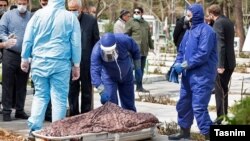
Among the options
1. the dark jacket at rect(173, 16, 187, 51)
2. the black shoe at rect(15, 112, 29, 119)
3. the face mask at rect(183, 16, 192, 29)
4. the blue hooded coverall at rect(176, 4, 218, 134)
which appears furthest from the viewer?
the dark jacket at rect(173, 16, 187, 51)

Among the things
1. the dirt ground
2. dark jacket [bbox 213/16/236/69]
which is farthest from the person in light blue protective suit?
dark jacket [bbox 213/16/236/69]

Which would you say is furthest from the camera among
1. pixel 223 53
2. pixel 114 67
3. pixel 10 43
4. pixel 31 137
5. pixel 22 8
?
pixel 22 8

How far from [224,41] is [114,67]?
6.10 ft

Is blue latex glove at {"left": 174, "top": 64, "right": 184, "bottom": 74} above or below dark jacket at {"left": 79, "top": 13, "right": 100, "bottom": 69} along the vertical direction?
below

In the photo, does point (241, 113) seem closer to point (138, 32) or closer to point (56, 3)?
point (56, 3)

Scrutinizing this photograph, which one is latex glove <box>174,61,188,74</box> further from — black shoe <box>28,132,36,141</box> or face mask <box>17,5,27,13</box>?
face mask <box>17,5,27,13</box>

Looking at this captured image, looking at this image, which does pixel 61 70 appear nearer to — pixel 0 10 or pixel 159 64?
pixel 0 10

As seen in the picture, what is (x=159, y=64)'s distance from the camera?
800 inches

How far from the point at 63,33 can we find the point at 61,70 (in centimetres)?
45

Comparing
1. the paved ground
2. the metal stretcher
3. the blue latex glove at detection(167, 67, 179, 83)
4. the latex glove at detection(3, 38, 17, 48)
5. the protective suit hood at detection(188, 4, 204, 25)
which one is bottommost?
the paved ground

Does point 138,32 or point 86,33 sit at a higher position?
point 86,33

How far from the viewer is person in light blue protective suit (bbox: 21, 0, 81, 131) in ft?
23.8

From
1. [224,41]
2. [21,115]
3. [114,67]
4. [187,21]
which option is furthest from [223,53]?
[21,115]

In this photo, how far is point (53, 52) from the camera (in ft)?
23.8
